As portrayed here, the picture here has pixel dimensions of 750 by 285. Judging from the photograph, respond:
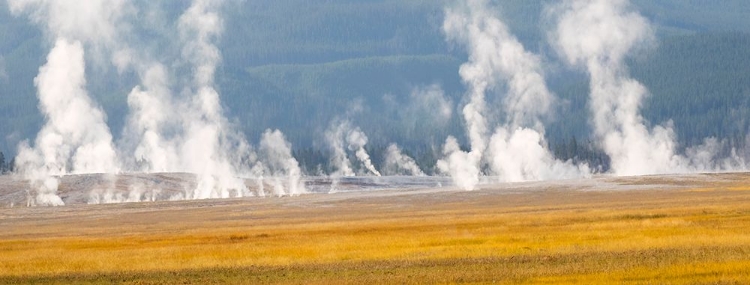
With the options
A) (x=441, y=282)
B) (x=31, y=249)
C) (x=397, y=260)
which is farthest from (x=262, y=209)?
(x=441, y=282)

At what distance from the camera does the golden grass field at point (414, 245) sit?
41500 mm

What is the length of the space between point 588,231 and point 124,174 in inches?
4298

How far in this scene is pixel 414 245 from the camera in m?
52.7

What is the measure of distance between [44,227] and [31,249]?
82.4ft

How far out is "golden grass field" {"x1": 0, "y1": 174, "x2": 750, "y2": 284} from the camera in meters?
41.5

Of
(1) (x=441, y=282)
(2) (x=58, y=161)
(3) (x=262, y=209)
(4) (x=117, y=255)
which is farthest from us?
(2) (x=58, y=161)

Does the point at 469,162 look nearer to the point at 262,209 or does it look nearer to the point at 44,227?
the point at 262,209

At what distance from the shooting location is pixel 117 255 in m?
55.1

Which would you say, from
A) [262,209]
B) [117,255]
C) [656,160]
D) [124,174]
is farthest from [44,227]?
[656,160]

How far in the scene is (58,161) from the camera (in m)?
191

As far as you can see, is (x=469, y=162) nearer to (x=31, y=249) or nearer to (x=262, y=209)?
(x=262, y=209)

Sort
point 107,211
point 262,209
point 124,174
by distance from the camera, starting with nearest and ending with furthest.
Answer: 1. point 262,209
2. point 107,211
3. point 124,174

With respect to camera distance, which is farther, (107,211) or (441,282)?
(107,211)

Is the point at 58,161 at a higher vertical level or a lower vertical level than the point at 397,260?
higher
